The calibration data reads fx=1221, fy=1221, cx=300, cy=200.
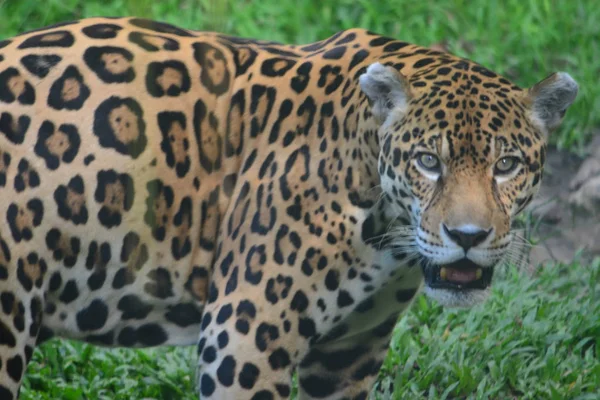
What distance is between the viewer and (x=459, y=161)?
4941mm

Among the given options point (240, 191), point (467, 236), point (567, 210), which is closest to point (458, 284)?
point (467, 236)

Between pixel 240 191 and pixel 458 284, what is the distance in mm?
1035

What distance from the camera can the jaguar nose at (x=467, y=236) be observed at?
4.81 metres

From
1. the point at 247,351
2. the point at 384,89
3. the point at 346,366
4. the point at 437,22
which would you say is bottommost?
the point at 346,366

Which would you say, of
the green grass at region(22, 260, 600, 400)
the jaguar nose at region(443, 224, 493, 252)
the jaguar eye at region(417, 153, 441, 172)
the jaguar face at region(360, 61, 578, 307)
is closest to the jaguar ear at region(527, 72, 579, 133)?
the jaguar face at region(360, 61, 578, 307)

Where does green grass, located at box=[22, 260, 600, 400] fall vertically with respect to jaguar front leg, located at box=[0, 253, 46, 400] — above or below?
below

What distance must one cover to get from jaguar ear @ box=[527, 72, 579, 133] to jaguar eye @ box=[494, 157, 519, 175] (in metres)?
0.28

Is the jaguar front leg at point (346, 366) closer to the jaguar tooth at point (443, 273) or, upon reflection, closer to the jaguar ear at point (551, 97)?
the jaguar tooth at point (443, 273)

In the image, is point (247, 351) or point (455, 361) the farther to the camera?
point (455, 361)

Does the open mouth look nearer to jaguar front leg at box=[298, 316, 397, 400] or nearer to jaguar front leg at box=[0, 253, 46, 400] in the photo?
jaguar front leg at box=[298, 316, 397, 400]

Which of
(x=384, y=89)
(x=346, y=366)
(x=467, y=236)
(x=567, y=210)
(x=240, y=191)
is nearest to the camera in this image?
(x=467, y=236)

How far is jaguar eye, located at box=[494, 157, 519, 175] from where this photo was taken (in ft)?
16.3

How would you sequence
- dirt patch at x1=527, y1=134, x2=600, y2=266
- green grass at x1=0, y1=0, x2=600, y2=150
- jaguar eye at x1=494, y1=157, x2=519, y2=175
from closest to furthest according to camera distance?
jaguar eye at x1=494, y1=157, x2=519, y2=175
dirt patch at x1=527, y1=134, x2=600, y2=266
green grass at x1=0, y1=0, x2=600, y2=150

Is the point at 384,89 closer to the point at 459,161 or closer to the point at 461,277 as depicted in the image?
the point at 459,161
